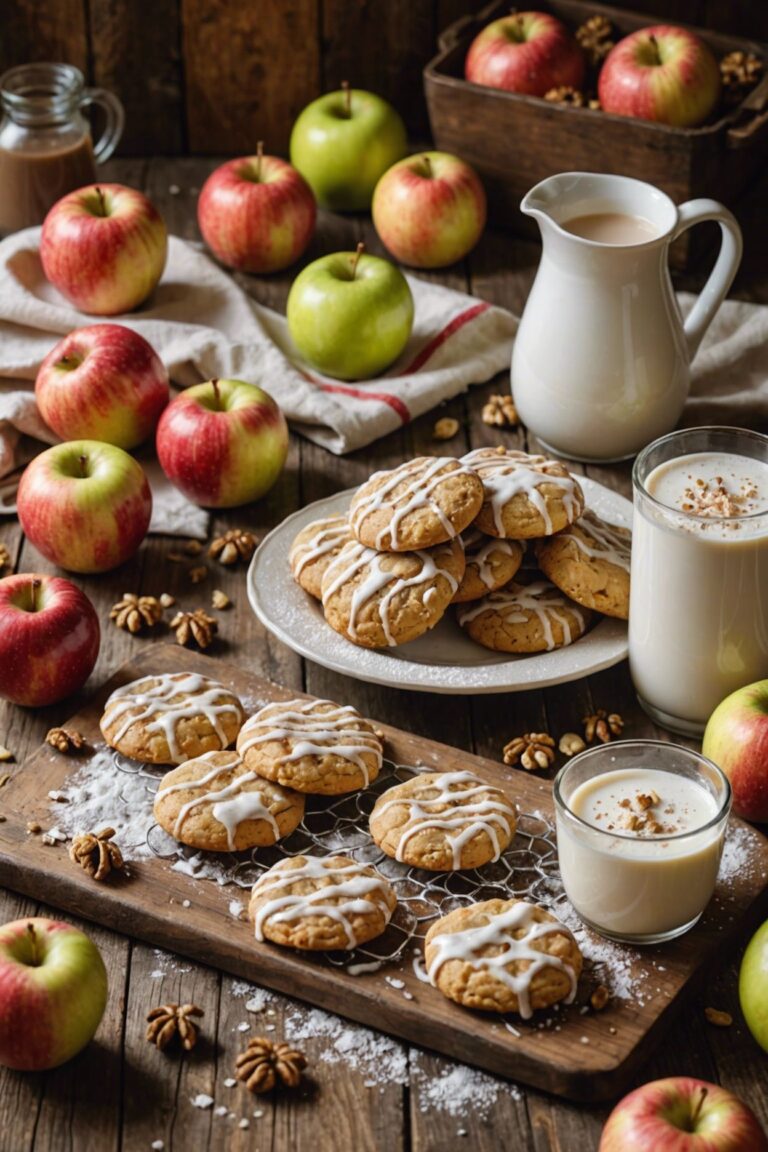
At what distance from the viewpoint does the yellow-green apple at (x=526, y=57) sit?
2.53m

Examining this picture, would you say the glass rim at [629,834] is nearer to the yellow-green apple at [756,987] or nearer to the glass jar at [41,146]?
the yellow-green apple at [756,987]

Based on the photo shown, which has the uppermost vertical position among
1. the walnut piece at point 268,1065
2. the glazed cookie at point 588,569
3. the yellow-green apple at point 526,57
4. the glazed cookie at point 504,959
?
the yellow-green apple at point 526,57

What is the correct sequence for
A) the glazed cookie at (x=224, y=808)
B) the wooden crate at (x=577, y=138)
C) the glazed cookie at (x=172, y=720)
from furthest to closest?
the wooden crate at (x=577, y=138) < the glazed cookie at (x=172, y=720) < the glazed cookie at (x=224, y=808)

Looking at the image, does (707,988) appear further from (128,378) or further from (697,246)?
(697,246)

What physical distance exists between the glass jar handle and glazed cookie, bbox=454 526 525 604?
1.32 m

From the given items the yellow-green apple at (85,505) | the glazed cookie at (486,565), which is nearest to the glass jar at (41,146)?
the yellow-green apple at (85,505)

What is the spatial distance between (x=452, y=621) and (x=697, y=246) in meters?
1.05

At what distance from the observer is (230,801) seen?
1499 millimetres

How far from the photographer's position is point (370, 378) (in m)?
2.32

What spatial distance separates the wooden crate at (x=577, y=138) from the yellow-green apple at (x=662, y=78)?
0.05 metres

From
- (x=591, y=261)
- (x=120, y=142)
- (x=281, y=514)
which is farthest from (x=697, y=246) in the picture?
(x=120, y=142)

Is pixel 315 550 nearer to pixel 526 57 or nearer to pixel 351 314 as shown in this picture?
pixel 351 314

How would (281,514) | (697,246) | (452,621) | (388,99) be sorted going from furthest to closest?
(388,99)
(697,246)
(281,514)
(452,621)

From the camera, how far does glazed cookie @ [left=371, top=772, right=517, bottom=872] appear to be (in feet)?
4.77
